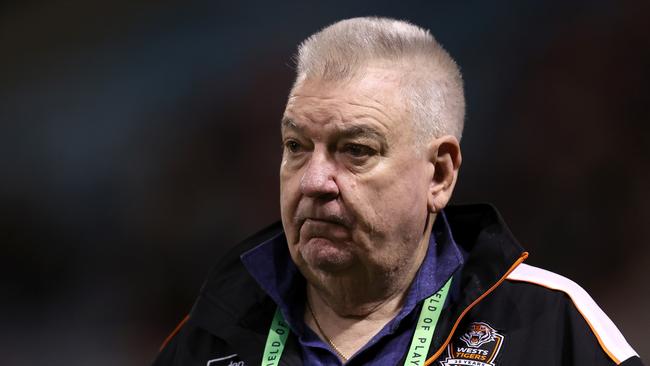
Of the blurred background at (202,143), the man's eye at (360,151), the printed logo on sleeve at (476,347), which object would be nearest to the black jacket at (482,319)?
the printed logo on sleeve at (476,347)

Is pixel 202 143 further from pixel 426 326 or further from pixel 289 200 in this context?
pixel 426 326

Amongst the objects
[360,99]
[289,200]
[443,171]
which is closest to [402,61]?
[360,99]

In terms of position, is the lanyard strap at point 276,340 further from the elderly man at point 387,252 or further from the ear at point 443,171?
the ear at point 443,171

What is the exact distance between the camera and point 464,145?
3740 millimetres

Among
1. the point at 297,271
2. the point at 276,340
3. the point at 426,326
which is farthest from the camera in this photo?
the point at 297,271

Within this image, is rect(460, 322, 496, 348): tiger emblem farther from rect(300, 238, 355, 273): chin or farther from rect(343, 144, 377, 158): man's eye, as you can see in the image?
rect(343, 144, 377, 158): man's eye

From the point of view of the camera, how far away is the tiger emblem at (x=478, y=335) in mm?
2055

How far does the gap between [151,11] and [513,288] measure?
2.58 m

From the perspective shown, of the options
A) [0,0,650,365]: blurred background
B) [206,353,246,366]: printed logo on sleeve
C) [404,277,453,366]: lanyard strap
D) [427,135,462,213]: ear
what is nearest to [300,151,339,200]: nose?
[427,135,462,213]: ear

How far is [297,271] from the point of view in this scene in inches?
91.0

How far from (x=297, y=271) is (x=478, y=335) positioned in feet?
1.61

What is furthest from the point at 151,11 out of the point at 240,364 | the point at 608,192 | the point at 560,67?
the point at 240,364

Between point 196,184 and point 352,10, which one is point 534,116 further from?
point 196,184

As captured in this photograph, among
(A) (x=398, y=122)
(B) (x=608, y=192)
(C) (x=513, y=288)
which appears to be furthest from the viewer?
(B) (x=608, y=192)
